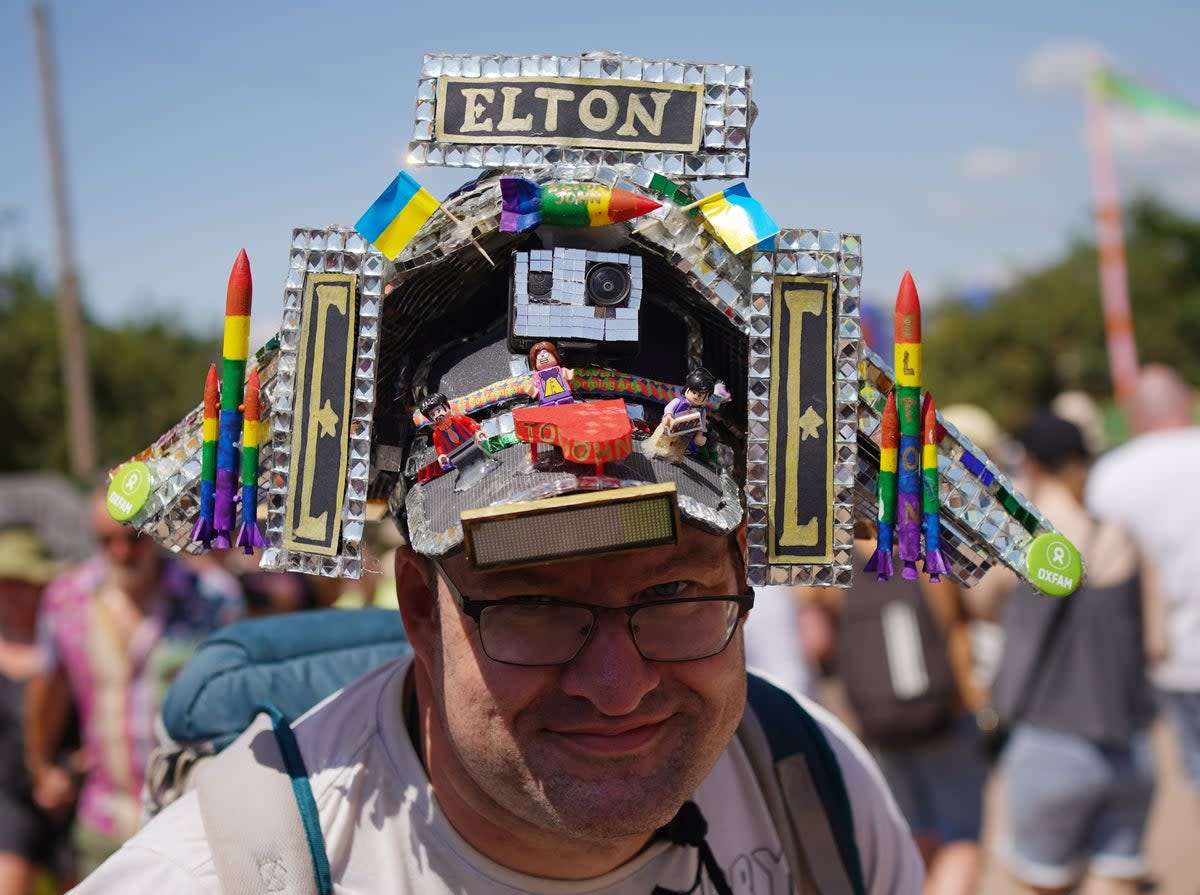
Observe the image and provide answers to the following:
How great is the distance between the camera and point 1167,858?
5926mm

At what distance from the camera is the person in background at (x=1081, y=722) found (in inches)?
177

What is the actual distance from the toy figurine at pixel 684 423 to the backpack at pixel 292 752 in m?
0.72

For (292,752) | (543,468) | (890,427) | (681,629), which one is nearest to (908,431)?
(890,427)

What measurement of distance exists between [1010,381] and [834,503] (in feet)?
115

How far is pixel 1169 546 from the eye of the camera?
4.94m

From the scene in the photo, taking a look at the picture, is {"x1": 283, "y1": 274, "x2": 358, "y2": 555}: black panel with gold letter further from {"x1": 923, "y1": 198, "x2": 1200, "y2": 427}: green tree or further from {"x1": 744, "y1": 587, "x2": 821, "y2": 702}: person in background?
{"x1": 923, "y1": 198, "x2": 1200, "y2": 427}: green tree

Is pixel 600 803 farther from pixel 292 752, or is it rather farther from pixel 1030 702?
pixel 1030 702

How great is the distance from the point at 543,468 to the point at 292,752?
65cm

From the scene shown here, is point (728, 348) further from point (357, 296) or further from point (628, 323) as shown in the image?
point (357, 296)

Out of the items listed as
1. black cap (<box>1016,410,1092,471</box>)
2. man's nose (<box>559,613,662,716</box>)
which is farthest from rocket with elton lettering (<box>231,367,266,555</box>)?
black cap (<box>1016,410,1092,471</box>)

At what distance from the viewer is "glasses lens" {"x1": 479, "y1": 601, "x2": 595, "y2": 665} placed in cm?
171

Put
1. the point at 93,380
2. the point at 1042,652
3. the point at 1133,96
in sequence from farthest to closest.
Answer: the point at 93,380, the point at 1133,96, the point at 1042,652

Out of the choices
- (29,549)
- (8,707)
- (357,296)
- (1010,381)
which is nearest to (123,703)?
(8,707)

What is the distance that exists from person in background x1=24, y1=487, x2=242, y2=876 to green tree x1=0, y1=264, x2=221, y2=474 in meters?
18.0
